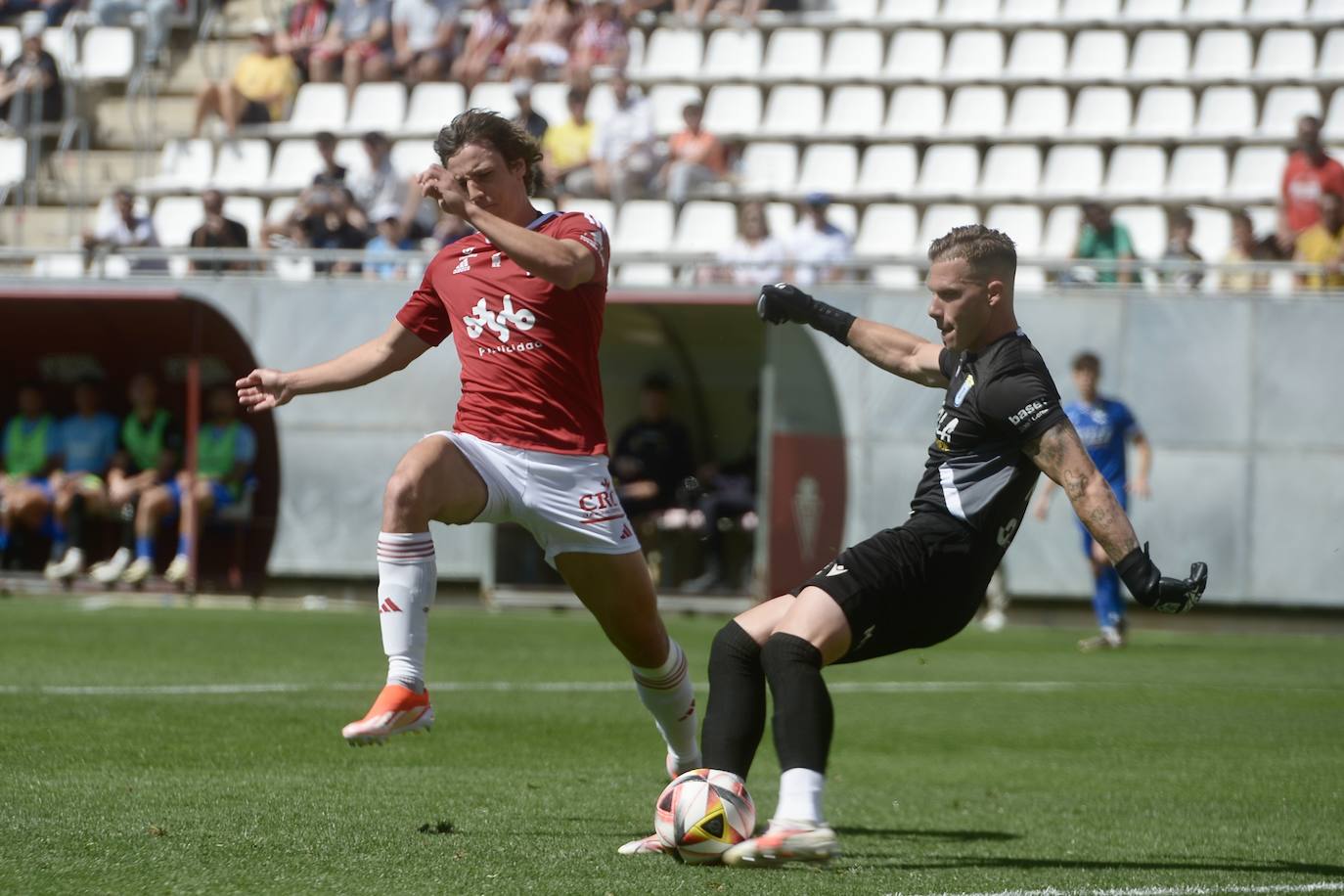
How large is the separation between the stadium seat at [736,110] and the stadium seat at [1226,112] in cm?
498

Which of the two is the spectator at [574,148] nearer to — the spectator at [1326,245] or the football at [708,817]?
the spectator at [1326,245]

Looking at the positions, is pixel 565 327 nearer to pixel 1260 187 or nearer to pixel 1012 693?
pixel 1012 693

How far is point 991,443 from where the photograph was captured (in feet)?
19.0

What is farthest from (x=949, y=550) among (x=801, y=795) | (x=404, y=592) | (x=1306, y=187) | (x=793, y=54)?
(x=793, y=54)

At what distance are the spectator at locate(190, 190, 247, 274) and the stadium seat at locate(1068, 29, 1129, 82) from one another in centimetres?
952

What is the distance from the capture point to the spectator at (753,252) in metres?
18.5

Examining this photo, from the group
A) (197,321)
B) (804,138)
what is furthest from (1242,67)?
(197,321)

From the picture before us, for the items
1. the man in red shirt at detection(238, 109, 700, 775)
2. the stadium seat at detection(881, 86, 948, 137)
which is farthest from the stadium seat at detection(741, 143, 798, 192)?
the man in red shirt at detection(238, 109, 700, 775)

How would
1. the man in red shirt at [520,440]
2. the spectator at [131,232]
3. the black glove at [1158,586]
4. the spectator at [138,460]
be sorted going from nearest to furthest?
the black glove at [1158,586], the man in red shirt at [520,440], the spectator at [138,460], the spectator at [131,232]

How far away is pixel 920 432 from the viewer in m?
18.2

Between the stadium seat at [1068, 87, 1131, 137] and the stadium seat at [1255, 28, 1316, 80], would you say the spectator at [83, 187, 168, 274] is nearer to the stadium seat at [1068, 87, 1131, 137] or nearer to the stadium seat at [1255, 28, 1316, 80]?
the stadium seat at [1068, 87, 1131, 137]

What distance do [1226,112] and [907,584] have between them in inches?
684

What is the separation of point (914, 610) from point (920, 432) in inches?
499

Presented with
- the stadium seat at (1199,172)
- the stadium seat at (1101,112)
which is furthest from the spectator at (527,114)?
the stadium seat at (1199,172)
